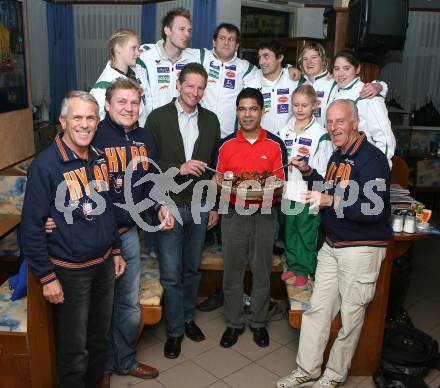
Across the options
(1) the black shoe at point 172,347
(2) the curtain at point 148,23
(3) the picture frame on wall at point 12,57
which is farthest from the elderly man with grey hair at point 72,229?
(2) the curtain at point 148,23

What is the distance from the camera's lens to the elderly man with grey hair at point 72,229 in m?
2.07

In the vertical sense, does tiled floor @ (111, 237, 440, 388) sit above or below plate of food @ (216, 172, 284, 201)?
below

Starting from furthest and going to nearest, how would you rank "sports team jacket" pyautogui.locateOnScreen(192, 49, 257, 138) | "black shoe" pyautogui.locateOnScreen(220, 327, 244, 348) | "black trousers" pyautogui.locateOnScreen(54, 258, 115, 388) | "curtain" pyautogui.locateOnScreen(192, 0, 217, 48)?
1. "curtain" pyautogui.locateOnScreen(192, 0, 217, 48)
2. "sports team jacket" pyautogui.locateOnScreen(192, 49, 257, 138)
3. "black shoe" pyautogui.locateOnScreen(220, 327, 244, 348)
4. "black trousers" pyautogui.locateOnScreen(54, 258, 115, 388)

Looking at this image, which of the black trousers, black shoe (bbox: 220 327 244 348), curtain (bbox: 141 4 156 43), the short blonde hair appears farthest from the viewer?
curtain (bbox: 141 4 156 43)

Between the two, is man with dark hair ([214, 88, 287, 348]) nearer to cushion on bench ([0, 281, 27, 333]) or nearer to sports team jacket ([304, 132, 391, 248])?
sports team jacket ([304, 132, 391, 248])

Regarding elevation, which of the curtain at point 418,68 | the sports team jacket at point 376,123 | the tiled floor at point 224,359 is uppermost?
the curtain at point 418,68

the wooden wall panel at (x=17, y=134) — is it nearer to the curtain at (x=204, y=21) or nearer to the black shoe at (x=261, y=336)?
the curtain at (x=204, y=21)

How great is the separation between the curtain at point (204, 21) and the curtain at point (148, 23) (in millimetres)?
822

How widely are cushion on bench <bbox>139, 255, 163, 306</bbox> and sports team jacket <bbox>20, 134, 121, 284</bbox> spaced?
2.43ft

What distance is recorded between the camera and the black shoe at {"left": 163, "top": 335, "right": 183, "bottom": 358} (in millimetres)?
3039

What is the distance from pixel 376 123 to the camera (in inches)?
122

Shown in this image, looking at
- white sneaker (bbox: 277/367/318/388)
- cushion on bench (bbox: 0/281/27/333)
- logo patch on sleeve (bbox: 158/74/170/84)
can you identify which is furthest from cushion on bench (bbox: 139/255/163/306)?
logo patch on sleeve (bbox: 158/74/170/84)

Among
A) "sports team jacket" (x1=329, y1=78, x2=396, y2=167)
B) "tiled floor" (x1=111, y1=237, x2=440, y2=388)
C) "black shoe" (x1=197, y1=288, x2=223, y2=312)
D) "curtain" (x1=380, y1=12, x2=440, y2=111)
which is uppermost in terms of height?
"curtain" (x1=380, y1=12, x2=440, y2=111)

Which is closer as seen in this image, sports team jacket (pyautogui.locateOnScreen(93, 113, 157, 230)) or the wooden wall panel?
sports team jacket (pyautogui.locateOnScreen(93, 113, 157, 230))
